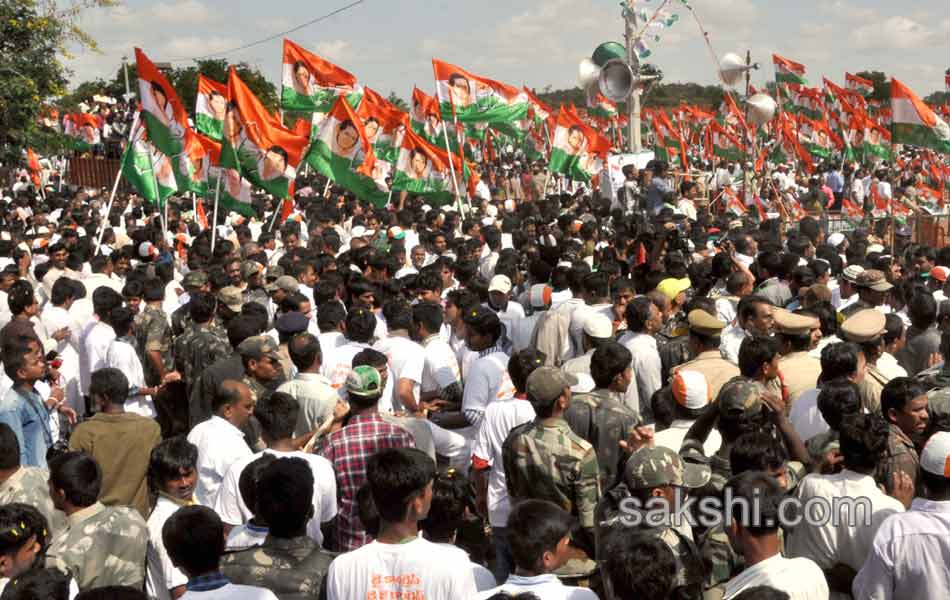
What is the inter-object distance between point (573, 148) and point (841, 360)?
13.8 metres

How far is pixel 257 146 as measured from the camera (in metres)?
12.8

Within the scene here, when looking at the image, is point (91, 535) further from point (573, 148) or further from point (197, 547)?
point (573, 148)

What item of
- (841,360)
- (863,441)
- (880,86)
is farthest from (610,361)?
(880,86)

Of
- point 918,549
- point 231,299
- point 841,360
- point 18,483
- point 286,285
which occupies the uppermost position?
point 286,285

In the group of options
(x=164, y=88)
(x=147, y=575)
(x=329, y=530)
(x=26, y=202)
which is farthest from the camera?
(x=26, y=202)

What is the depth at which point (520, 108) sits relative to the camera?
704 inches

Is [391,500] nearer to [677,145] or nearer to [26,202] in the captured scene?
[26,202]

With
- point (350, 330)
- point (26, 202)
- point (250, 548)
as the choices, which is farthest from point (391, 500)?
point (26, 202)

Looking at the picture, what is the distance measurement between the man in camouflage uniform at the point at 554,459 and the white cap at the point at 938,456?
4.94 ft

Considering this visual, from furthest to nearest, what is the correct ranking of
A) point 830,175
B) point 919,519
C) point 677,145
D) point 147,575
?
point 677,145
point 830,175
point 147,575
point 919,519

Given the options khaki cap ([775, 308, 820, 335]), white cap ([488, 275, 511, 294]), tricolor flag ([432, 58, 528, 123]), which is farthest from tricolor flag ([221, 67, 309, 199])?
khaki cap ([775, 308, 820, 335])

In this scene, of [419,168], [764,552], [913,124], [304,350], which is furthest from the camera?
[419,168]

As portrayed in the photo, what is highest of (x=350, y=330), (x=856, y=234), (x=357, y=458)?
(x=856, y=234)

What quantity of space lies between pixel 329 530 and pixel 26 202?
20.4 metres
